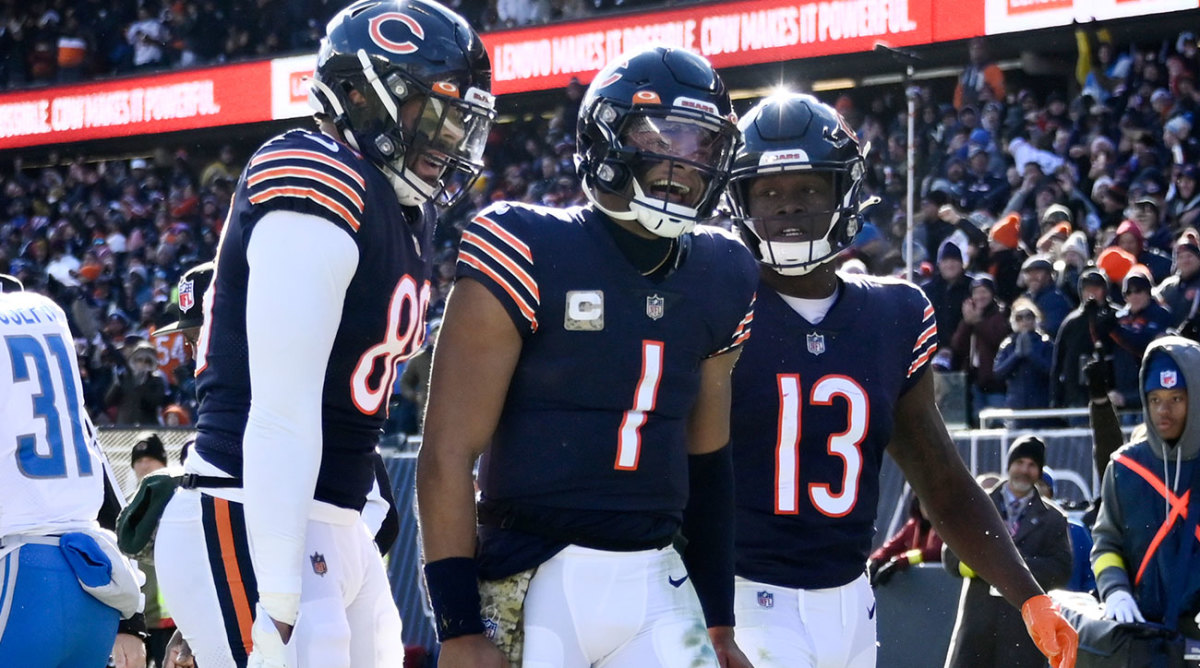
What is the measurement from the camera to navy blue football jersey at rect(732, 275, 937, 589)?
3.75m

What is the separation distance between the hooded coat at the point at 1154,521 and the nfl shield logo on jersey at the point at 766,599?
2.54 meters

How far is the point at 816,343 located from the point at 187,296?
1.69m

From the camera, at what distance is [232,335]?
2.99 meters

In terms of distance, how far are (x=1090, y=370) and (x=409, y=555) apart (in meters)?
4.41

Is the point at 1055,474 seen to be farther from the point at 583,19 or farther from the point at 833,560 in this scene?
the point at 583,19

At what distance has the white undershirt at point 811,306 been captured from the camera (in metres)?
3.90

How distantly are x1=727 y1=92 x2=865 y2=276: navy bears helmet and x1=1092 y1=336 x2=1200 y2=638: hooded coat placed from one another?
238cm

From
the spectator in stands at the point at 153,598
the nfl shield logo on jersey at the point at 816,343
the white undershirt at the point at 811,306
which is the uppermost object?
the white undershirt at the point at 811,306

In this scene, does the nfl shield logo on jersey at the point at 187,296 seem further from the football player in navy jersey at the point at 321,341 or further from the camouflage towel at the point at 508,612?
the camouflage towel at the point at 508,612

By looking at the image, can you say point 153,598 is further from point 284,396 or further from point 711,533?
point 284,396

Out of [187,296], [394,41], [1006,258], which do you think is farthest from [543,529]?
[1006,258]

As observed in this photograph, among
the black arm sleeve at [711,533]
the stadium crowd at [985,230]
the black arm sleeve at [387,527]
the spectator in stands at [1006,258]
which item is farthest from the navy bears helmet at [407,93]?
the spectator in stands at [1006,258]

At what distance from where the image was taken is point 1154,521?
583 cm

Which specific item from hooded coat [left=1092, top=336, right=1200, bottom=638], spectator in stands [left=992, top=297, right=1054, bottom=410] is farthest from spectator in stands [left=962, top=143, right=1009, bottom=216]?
hooded coat [left=1092, top=336, right=1200, bottom=638]
